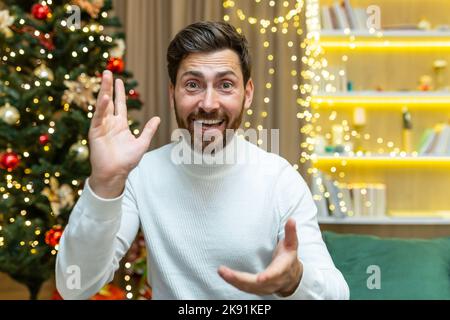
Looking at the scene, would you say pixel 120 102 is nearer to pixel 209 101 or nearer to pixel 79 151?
pixel 209 101

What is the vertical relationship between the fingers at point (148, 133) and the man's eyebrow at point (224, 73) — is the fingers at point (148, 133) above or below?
below

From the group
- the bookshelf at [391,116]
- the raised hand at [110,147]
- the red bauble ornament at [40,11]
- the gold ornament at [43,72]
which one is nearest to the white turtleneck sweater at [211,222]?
the raised hand at [110,147]

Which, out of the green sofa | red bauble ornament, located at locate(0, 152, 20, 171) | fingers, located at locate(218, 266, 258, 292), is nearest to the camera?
fingers, located at locate(218, 266, 258, 292)

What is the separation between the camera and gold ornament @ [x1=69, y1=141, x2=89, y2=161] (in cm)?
266

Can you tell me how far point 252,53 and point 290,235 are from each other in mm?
2427

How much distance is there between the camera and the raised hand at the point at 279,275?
2.71 feet

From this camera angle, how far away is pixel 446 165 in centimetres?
330

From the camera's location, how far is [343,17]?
10.3 ft

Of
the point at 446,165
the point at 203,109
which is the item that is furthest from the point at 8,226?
the point at 446,165

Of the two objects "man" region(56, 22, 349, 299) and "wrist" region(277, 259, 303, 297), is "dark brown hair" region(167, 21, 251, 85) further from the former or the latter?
"wrist" region(277, 259, 303, 297)

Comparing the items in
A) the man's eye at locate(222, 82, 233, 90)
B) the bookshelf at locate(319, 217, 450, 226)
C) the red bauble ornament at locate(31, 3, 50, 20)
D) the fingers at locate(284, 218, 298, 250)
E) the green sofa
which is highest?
the red bauble ornament at locate(31, 3, 50, 20)

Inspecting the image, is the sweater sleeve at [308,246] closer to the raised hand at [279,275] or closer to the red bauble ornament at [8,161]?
the raised hand at [279,275]

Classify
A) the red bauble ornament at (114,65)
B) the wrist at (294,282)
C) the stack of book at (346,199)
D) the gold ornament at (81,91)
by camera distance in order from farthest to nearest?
the stack of book at (346,199), the red bauble ornament at (114,65), the gold ornament at (81,91), the wrist at (294,282)

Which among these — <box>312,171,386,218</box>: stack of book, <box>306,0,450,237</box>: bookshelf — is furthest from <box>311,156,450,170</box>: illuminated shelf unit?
<box>312,171,386,218</box>: stack of book
